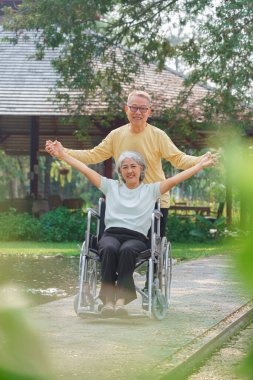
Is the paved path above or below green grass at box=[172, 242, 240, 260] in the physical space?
above

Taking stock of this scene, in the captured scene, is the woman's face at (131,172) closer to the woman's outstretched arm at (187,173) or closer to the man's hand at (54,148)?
the woman's outstretched arm at (187,173)

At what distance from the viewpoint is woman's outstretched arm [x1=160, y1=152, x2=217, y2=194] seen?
5.33m

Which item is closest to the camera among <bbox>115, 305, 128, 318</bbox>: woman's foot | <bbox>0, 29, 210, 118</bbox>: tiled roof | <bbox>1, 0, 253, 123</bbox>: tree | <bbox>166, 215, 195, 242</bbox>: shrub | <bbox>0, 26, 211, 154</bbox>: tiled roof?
<bbox>115, 305, 128, 318</bbox>: woman's foot

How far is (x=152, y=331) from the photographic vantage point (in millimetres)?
5418

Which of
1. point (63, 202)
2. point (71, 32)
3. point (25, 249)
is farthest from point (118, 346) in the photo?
point (63, 202)

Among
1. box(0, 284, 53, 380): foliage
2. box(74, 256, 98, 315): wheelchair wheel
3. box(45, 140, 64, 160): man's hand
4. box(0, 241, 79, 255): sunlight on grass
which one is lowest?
box(0, 241, 79, 255): sunlight on grass

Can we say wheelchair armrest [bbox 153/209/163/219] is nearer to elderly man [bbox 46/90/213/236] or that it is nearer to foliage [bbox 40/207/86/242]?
elderly man [bbox 46/90/213/236]

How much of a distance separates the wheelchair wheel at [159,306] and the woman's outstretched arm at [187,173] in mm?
676

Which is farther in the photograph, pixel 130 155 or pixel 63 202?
pixel 63 202

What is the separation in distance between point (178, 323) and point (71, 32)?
42.1ft

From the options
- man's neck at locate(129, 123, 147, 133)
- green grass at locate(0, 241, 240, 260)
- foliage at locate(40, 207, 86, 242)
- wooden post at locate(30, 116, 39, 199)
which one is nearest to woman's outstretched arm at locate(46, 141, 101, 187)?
man's neck at locate(129, 123, 147, 133)

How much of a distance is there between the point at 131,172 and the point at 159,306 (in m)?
0.87

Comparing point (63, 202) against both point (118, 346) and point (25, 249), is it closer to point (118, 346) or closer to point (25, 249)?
point (25, 249)

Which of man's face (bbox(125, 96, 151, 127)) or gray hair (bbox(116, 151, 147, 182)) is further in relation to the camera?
man's face (bbox(125, 96, 151, 127))
